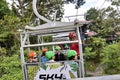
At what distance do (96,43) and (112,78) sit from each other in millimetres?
10896

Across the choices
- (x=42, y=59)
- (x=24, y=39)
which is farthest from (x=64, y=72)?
(x=24, y=39)

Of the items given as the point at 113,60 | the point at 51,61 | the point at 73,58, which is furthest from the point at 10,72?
the point at 113,60

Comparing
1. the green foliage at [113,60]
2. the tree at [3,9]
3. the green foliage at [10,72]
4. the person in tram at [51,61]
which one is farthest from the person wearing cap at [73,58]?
the tree at [3,9]

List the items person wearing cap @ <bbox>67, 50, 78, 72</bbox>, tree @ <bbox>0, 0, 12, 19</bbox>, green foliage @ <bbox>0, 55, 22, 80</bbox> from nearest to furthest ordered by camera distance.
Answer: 1. person wearing cap @ <bbox>67, 50, 78, 72</bbox>
2. green foliage @ <bbox>0, 55, 22, 80</bbox>
3. tree @ <bbox>0, 0, 12, 19</bbox>

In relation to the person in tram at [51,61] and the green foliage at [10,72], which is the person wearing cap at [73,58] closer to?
the person in tram at [51,61]

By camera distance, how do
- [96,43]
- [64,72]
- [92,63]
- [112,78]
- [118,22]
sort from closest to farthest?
[112,78], [64,72], [92,63], [96,43], [118,22]

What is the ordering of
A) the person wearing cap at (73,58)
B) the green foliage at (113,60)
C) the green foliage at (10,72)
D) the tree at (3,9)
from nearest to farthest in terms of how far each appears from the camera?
the person wearing cap at (73,58) → the green foliage at (10,72) → the green foliage at (113,60) → the tree at (3,9)

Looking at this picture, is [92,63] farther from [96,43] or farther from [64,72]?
[64,72]

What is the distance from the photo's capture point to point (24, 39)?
195 inches

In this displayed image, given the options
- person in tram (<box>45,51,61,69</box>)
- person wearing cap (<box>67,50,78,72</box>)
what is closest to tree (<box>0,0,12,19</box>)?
person in tram (<box>45,51,61,69</box>)

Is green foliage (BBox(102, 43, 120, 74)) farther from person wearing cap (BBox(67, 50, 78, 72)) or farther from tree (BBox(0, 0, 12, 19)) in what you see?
tree (BBox(0, 0, 12, 19))

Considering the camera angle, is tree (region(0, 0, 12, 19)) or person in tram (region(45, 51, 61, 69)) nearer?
person in tram (region(45, 51, 61, 69))

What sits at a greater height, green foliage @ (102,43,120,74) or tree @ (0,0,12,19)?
tree @ (0,0,12,19)

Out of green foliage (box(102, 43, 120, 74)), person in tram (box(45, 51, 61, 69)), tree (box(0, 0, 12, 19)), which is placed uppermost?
tree (box(0, 0, 12, 19))
